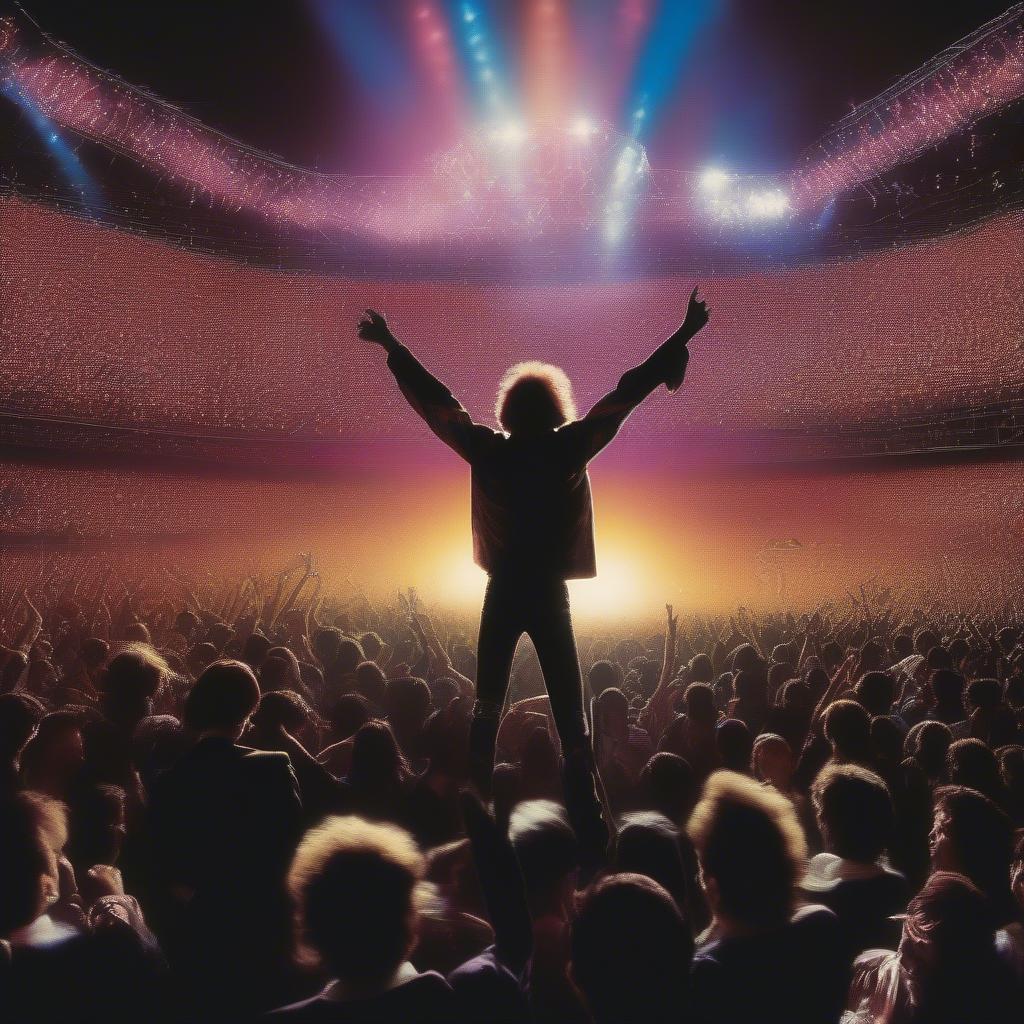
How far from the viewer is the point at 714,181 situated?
371 inches

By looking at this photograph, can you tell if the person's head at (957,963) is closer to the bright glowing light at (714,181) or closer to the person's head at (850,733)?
the person's head at (850,733)

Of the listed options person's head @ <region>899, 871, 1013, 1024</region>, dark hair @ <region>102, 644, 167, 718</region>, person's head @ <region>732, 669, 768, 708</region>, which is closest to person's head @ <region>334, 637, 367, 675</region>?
dark hair @ <region>102, 644, 167, 718</region>

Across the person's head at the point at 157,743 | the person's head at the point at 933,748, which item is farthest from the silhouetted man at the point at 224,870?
the person's head at the point at 933,748

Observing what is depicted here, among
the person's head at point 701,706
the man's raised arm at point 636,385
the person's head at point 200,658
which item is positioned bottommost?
the person's head at point 701,706

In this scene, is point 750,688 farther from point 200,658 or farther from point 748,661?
point 200,658

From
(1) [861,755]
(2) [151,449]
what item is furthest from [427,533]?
(1) [861,755]

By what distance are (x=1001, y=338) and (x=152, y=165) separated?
10538 mm

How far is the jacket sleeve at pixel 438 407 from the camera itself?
97.1 inches

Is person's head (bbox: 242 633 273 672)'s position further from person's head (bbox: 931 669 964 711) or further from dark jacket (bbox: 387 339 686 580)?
person's head (bbox: 931 669 964 711)

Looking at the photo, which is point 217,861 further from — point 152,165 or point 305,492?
point 305,492

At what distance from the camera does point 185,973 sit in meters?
1.69

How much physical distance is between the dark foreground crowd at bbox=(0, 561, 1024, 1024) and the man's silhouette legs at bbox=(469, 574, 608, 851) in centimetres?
16

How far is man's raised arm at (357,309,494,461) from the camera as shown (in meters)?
2.47

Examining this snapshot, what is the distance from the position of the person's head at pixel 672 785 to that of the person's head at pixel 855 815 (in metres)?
0.36
